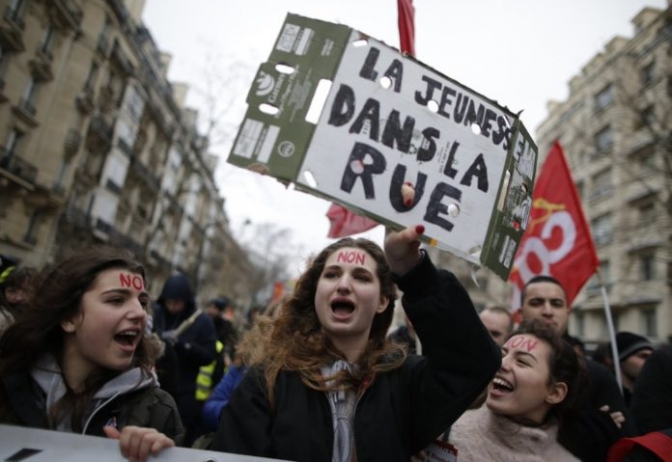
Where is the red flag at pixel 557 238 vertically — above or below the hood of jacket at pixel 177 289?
above

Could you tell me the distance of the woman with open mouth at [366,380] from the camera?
166cm

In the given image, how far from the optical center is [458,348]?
1.66 metres

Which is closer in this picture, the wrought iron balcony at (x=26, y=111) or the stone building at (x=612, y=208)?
the wrought iron balcony at (x=26, y=111)

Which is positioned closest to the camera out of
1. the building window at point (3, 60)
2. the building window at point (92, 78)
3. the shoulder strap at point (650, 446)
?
the shoulder strap at point (650, 446)

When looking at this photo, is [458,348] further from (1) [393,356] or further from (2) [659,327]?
(2) [659,327]

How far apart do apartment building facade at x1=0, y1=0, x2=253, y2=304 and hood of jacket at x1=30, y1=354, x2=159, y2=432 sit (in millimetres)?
13551

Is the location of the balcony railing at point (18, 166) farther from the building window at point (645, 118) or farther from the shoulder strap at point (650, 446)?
the shoulder strap at point (650, 446)

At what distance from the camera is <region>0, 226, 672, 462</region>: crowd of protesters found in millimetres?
1672

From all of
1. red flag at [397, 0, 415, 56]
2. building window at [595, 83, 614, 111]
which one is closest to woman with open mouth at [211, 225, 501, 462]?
red flag at [397, 0, 415, 56]

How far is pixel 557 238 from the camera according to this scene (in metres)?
5.36

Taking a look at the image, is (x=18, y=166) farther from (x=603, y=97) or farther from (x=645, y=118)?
(x=603, y=97)

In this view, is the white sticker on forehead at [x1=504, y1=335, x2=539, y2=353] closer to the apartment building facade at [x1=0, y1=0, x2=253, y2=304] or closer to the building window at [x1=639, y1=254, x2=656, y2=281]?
the apartment building facade at [x1=0, y1=0, x2=253, y2=304]

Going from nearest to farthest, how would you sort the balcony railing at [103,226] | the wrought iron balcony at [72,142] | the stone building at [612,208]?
the stone building at [612,208] < the wrought iron balcony at [72,142] < the balcony railing at [103,226]

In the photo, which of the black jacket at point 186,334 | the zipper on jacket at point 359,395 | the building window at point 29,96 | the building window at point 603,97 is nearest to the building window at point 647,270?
the building window at point 603,97
